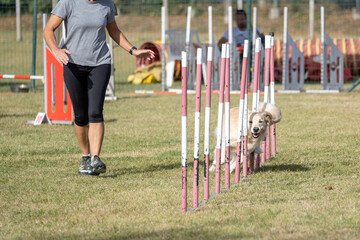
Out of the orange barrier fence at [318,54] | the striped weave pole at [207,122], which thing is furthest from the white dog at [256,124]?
the orange barrier fence at [318,54]

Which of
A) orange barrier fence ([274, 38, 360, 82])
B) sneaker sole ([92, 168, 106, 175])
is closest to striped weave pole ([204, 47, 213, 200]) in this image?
sneaker sole ([92, 168, 106, 175])

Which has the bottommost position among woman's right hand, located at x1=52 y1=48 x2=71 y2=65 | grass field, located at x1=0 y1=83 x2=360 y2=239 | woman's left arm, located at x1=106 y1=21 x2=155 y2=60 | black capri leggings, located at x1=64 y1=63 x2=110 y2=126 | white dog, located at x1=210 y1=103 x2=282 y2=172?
grass field, located at x1=0 y1=83 x2=360 y2=239

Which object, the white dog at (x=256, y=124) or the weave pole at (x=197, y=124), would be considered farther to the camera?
the white dog at (x=256, y=124)

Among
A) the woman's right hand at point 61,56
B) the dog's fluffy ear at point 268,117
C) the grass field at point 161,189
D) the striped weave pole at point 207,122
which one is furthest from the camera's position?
the dog's fluffy ear at point 268,117

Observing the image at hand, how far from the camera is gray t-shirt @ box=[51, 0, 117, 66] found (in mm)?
6258

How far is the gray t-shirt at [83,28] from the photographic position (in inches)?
246

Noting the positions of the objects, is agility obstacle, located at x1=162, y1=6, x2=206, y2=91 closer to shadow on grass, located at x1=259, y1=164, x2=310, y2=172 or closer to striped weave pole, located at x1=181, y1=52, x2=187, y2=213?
shadow on grass, located at x1=259, y1=164, x2=310, y2=172

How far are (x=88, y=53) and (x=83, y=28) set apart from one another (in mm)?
222

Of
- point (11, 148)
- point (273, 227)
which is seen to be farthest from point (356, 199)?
point (11, 148)

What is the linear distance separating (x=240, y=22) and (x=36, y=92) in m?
4.89

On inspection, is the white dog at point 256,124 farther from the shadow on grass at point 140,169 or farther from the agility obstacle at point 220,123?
the shadow on grass at point 140,169

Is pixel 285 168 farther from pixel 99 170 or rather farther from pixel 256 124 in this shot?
pixel 99 170

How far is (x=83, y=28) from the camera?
6.27 m

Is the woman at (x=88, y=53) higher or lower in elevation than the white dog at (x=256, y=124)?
higher
